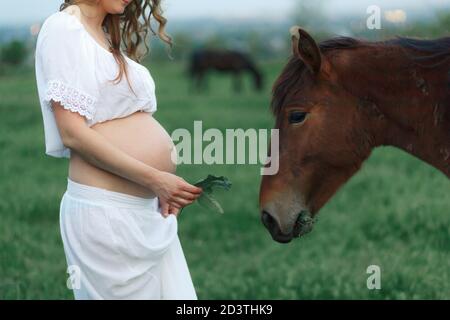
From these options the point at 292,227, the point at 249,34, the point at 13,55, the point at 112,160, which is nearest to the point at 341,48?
the point at 292,227

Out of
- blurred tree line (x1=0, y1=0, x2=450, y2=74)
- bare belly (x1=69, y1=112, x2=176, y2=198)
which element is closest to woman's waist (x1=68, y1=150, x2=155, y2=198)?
bare belly (x1=69, y1=112, x2=176, y2=198)

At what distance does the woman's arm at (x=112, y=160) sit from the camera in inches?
115

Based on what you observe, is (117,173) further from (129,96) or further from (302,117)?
(302,117)

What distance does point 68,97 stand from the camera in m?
2.89

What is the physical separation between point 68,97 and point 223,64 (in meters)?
24.5

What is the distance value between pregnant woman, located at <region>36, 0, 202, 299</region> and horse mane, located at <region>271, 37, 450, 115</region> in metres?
0.49

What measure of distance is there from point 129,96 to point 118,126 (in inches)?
4.4

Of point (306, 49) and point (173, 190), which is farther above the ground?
point (306, 49)

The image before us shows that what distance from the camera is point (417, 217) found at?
22.2 ft

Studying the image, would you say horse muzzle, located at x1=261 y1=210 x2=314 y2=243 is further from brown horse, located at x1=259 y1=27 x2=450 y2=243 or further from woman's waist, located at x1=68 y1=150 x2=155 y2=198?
woman's waist, located at x1=68 y1=150 x2=155 y2=198

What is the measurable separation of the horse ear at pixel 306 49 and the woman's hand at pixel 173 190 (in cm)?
67

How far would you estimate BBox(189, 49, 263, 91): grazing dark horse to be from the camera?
A: 82.6ft

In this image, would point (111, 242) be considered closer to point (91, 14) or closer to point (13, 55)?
point (91, 14)
